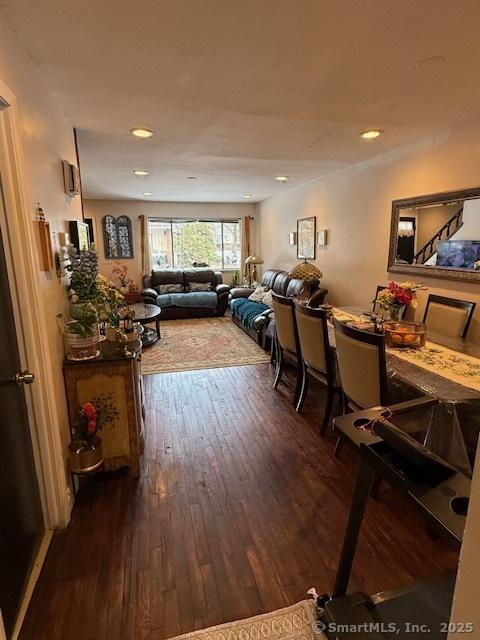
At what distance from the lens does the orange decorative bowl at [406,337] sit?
7.78 feet

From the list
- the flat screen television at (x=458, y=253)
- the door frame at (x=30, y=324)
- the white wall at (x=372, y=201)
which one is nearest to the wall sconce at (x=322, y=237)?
the white wall at (x=372, y=201)

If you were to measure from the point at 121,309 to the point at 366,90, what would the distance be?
2.19 meters

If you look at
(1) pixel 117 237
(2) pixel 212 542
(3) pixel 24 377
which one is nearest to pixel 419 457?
(2) pixel 212 542

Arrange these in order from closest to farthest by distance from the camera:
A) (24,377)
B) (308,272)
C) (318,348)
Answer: (24,377) < (318,348) < (308,272)

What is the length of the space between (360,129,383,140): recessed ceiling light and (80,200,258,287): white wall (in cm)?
503

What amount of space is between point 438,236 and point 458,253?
0.98 ft

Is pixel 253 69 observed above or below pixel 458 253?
above

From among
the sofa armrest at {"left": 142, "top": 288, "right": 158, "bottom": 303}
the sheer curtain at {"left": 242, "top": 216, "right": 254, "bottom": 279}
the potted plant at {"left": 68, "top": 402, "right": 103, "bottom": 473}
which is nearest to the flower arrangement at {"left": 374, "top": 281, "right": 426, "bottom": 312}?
the potted plant at {"left": 68, "top": 402, "right": 103, "bottom": 473}

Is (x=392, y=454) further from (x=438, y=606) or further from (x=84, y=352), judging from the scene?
(x=84, y=352)

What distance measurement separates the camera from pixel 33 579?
1.53 meters

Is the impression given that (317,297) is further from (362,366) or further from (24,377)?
(24,377)

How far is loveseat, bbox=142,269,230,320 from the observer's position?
22.3 feet

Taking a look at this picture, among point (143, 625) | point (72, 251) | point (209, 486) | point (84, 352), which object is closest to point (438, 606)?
point (143, 625)

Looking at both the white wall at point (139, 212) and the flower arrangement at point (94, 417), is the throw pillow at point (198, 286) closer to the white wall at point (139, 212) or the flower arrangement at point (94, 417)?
the white wall at point (139, 212)
